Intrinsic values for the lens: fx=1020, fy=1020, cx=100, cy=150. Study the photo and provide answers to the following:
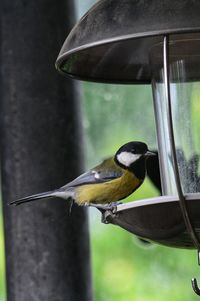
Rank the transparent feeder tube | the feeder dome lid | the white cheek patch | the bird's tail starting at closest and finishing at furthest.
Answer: the feeder dome lid < the transparent feeder tube < the bird's tail < the white cheek patch

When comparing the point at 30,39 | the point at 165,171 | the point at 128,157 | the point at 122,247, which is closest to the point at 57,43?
Answer: the point at 30,39

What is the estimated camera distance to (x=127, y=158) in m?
3.75

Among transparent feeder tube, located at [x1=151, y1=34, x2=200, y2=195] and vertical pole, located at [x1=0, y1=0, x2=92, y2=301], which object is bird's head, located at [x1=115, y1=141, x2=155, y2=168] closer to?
vertical pole, located at [x1=0, y1=0, x2=92, y2=301]

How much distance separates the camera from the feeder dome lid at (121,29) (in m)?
2.57

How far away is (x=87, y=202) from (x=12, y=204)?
0.89 ft

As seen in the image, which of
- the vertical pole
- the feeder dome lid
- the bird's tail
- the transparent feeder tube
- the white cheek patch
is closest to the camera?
the feeder dome lid

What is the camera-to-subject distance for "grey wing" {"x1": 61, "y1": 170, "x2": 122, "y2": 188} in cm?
365

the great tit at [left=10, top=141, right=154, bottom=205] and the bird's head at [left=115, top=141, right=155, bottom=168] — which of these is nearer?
the great tit at [left=10, top=141, right=154, bottom=205]

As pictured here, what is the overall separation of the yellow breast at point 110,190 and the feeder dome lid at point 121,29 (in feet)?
1.73

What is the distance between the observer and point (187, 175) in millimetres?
3021

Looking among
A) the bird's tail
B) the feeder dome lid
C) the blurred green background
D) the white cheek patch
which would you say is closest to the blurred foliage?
the blurred green background

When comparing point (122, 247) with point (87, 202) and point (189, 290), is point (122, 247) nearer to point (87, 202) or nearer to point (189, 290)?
point (189, 290)

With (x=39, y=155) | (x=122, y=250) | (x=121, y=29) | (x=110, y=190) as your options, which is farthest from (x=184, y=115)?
(x=122, y=250)

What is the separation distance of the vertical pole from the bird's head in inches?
6.4
